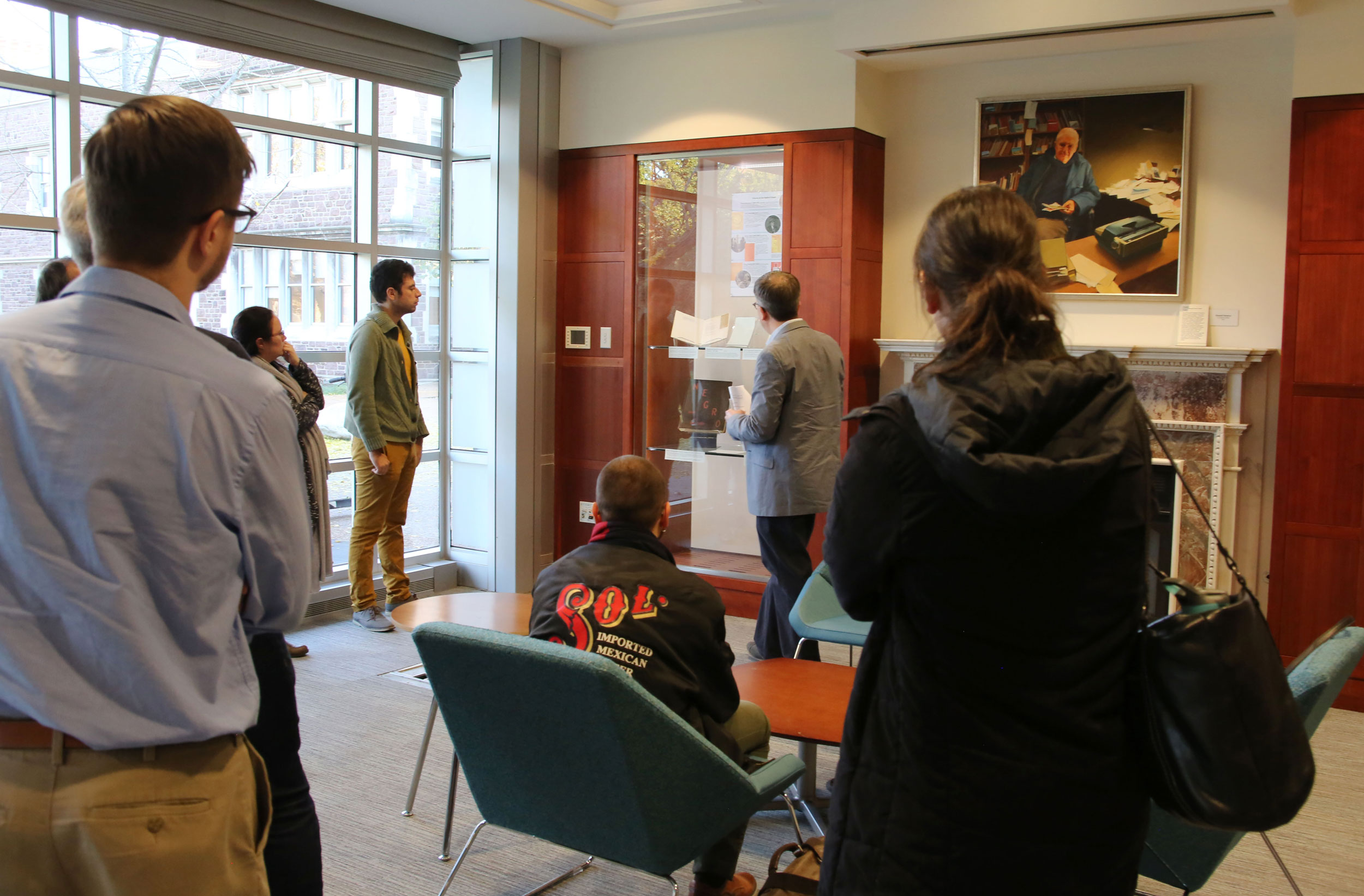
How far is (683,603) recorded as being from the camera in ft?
7.40

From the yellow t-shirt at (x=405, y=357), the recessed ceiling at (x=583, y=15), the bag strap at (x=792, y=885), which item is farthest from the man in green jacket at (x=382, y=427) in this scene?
the bag strap at (x=792, y=885)

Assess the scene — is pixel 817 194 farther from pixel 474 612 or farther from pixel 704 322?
pixel 474 612

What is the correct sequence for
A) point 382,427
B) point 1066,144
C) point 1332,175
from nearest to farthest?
point 1332,175
point 1066,144
point 382,427

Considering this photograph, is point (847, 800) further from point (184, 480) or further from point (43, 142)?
point (43, 142)

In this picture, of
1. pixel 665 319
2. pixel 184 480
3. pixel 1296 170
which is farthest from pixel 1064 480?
pixel 665 319

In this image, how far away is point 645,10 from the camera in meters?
5.54

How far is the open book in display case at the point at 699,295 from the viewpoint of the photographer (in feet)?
17.7

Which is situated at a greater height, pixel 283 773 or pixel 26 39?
pixel 26 39

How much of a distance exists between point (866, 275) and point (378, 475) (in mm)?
2631

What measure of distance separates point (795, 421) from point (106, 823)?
347 cm

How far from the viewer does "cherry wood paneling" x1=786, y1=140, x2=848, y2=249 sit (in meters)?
5.34

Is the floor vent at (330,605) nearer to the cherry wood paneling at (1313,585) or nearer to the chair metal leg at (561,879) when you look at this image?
the chair metal leg at (561,879)

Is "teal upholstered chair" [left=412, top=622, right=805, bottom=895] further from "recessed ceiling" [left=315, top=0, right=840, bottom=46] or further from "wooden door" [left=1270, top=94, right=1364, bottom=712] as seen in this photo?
"recessed ceiling" [left=315, top=0, right=840, bottom=46]

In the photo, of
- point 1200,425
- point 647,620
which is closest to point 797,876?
point 647,620
